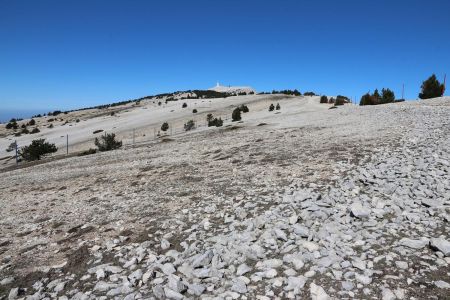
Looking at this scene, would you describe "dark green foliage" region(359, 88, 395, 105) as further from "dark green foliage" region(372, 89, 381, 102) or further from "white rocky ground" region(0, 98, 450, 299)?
"white rocky ground" region(0, 98, 450, 299)

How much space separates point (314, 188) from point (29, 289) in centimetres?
890

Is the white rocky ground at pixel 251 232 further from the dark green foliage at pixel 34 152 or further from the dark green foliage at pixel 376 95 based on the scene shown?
the dark green foliage at pixel 376 95

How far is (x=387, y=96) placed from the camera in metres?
63.6

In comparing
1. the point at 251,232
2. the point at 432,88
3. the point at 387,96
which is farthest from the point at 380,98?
the point at 251,232

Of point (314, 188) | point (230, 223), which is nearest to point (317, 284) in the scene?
point (230, 223)

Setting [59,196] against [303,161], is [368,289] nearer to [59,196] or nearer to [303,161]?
[303,161]

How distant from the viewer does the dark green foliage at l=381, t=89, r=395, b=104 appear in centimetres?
6222

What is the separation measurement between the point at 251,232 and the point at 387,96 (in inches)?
2482

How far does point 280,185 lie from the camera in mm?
13102

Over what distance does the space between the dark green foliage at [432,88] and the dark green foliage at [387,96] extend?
17.6 ft

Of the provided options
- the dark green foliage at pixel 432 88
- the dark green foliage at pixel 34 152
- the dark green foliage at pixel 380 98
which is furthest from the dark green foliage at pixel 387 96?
the dark green foliage at pixel 34 152

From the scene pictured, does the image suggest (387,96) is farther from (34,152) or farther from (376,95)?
(34,152)

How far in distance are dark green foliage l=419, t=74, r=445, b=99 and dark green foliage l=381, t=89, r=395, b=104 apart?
538 cm

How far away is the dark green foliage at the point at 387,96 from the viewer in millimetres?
62219
